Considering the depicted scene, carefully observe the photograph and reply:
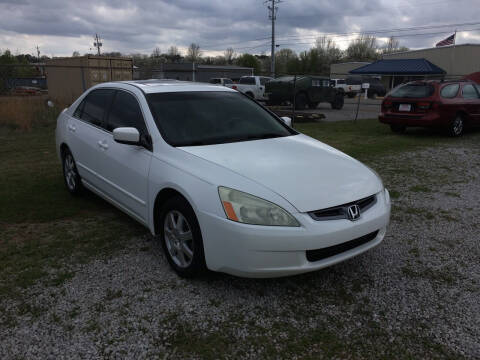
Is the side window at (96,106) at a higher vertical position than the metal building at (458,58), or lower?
lower

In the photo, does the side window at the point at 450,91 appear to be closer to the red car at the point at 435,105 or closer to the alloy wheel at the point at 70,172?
the red car at the point at 435,105

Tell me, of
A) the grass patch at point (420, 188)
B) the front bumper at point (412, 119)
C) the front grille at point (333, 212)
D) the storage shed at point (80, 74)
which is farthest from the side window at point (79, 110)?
the storage shed at point (80, 74)

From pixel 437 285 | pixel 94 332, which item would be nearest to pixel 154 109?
pixel 94 332

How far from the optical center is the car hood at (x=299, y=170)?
2.74 m

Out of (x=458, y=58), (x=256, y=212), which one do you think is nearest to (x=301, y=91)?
(x=256, y=212)

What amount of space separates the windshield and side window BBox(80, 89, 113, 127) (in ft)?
2.65

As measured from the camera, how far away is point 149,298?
288cm

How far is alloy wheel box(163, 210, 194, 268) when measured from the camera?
3.02 metres

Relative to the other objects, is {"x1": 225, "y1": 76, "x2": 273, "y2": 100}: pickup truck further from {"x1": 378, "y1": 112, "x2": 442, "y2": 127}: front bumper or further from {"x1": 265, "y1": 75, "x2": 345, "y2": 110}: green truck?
{"x1": 378, "y1": 112, "x2": 442, "y2": 127}: front bumper

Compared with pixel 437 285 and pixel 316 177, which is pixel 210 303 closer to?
pixel 316 177

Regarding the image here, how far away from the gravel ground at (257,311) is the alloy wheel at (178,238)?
0.56 ft

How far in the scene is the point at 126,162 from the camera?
11.9 feet

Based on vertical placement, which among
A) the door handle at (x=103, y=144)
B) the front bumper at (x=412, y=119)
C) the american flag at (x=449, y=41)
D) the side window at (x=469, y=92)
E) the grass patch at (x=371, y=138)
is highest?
the american flag at (x=449, y=41)

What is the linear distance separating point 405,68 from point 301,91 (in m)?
22.3
